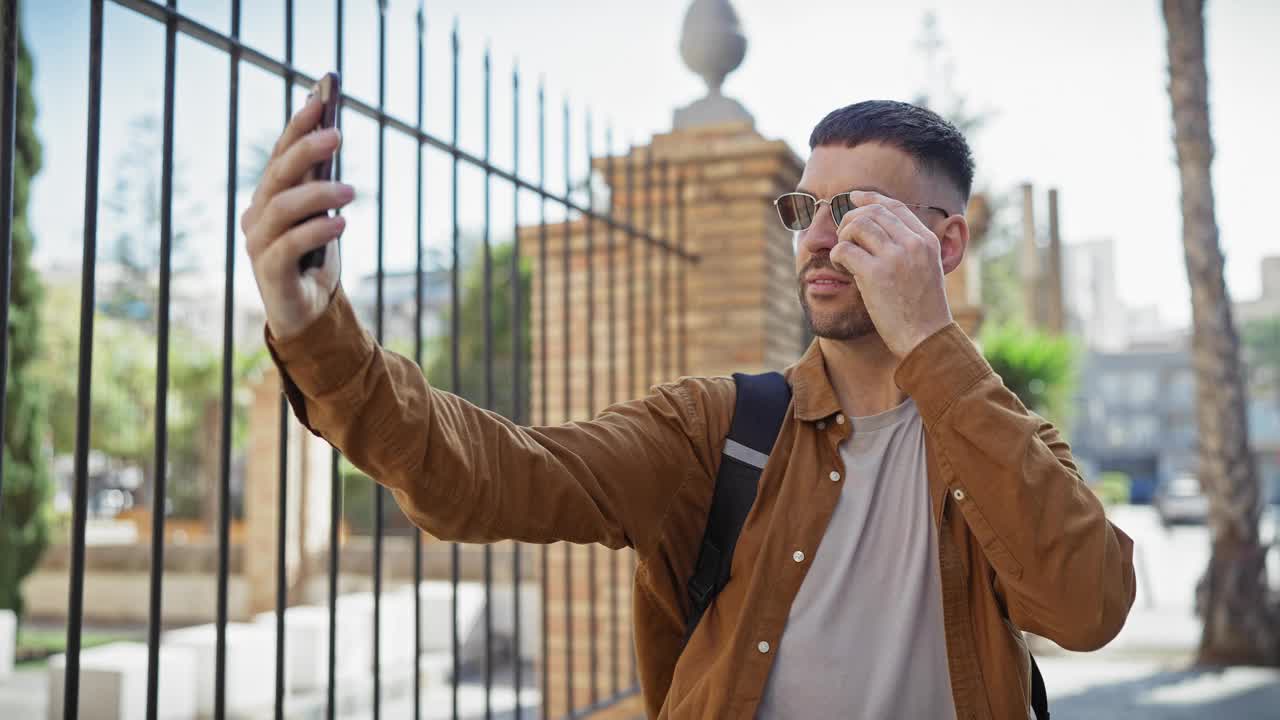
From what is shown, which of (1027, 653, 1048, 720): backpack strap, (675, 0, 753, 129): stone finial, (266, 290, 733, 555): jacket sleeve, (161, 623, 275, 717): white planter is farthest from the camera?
(161, 623, 275, 717): white planter

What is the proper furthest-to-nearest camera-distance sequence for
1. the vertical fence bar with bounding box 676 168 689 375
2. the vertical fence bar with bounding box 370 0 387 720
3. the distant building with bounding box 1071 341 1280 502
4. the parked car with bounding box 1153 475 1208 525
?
1. the distant building with bounding box 1071 341 1280 502
2. the parked car with bounding box 1153 475 1208 525
3. the vertical fence bar with bounding box 676 168 689 375
4. the vertical fence bar with bounding box 370 0 387 720

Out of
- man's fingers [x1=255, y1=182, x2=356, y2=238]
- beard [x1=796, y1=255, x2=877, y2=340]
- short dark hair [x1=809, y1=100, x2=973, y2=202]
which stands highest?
short dark hair [x1=809, y1=100, x2=973, y2=202]

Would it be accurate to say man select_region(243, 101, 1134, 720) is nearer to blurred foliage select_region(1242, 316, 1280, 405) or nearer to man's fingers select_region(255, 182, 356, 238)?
man's fingers select_region(255, 182, 356, 238)

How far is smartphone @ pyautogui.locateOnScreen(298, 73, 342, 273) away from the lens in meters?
1.19

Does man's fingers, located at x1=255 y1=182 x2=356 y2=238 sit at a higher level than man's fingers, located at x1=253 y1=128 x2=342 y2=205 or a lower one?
lower

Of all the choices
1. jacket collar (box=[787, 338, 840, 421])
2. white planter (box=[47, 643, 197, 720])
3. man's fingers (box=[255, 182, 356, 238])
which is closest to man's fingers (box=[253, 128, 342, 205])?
man's fingers (box=[255, 182, 356, 238])

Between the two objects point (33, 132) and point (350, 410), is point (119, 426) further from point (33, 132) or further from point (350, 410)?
point (350, 410)

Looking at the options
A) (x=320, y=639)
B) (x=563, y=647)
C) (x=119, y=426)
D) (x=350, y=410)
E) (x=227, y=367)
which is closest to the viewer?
(x=350, y=410)

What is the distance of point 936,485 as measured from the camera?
182cm

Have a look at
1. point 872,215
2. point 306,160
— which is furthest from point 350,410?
point 872,215

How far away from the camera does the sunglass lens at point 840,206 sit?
1.93 meters

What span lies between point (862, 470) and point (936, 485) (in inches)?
5.7

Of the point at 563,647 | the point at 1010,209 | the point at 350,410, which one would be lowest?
the point at 563,647

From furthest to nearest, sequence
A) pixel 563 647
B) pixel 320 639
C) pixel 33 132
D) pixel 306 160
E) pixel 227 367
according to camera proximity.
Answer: pixel 33 132
pixel 320 639
pixel 563 647
pixel 227 367
pixel 306 160
